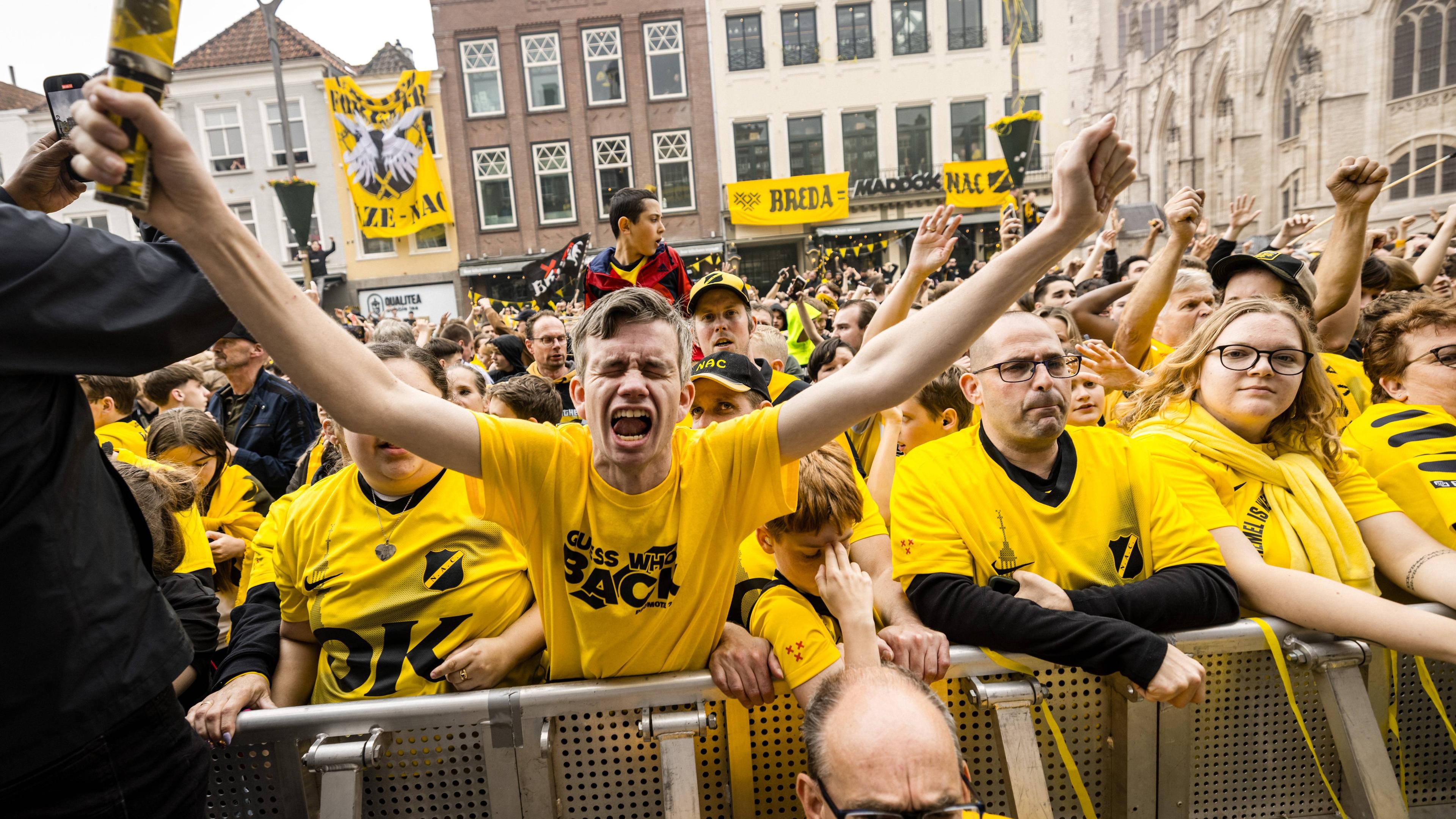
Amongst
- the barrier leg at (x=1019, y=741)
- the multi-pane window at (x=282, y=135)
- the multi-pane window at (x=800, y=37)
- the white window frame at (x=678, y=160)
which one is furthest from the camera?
the multi-pane window at (x=800, y=37)

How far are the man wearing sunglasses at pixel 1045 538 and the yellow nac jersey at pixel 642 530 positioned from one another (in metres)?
0.52

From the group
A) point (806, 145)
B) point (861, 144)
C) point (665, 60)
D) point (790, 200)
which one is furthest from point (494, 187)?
point (861, 144)

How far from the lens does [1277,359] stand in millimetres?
2297

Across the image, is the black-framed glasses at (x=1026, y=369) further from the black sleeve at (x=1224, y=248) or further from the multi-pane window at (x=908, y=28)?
the multi-pane window at (x=908, y=28)

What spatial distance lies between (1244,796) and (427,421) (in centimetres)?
226

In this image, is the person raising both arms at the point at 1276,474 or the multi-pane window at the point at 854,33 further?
the multi-pane window at the point at 854,33

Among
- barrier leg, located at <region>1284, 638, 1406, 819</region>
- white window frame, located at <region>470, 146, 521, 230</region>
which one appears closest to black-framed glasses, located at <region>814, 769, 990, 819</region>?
barrier leg, located at <region>1284, 638, 1406, 819</region>

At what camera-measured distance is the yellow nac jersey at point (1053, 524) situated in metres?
2.04

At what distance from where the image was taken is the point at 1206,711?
194cm

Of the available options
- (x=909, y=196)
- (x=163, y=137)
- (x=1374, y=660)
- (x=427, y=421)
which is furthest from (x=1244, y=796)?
(x=909, y=196)

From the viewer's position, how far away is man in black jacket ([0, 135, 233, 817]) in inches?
45.2

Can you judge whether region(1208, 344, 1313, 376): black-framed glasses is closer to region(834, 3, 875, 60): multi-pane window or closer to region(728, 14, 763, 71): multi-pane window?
region(728, 14, 763, 71): multi-pane window

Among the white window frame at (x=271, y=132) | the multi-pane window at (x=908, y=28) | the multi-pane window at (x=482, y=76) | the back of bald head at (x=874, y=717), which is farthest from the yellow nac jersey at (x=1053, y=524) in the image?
the white window frame at (x=271, y=132)

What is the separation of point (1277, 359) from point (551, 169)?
2264 centimetres
